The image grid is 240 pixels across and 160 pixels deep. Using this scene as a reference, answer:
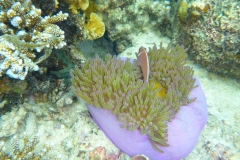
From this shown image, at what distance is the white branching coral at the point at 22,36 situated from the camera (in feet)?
7.14

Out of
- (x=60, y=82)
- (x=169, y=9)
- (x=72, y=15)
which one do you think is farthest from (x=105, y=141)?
(x=169, y=9)

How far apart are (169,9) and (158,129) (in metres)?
2.83

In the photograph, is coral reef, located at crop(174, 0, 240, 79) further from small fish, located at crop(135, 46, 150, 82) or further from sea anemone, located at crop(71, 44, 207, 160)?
small fish, located at crop(135, 46, 150, 82)

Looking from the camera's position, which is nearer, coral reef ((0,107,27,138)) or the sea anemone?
the sea anemone

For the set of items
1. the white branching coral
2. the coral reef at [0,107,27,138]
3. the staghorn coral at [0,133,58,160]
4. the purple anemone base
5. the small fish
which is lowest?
the coral reef at [0,107,27,138]

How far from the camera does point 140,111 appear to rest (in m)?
2.33

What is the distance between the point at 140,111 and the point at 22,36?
5.16 feet

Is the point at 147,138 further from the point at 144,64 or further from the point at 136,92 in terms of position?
the point at 144,64

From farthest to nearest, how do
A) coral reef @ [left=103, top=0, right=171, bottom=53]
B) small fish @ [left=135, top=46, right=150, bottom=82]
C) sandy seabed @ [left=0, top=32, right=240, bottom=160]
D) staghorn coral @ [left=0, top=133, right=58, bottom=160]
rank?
1. coral reef @ [left=103, top=0, right=171, bottom=53]
2. small fish @ [left=135, top=46, right=150, bottom=82]
3. sandy seabed @ [left=0, top=32, right=240, bottom=160]
4. staghorn coral @ [left=0, top=133, right=58, bottom=160]

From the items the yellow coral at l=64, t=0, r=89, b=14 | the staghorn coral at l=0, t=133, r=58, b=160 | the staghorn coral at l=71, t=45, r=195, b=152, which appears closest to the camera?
the staghorn coral at l=0, t=133, r=58, b=160

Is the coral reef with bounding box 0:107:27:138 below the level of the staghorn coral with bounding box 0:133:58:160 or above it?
below

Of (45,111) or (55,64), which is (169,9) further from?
(45,111)

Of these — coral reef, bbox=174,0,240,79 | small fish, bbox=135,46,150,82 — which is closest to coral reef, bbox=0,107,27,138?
small fish, bbox=135,46,150,82

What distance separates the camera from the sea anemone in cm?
231
